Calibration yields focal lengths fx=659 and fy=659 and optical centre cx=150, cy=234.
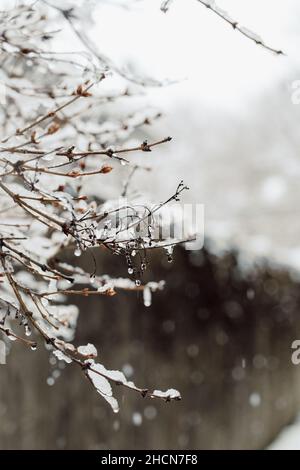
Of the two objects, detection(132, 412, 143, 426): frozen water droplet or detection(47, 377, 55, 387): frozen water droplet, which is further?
detection(132, 412, 143, 426): frozen water droplet

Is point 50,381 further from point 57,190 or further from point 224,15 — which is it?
point 224,15

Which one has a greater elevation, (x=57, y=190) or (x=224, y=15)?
(x=224, y=15)

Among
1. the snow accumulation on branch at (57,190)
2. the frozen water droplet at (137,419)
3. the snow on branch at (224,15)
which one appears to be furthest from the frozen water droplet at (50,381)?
the snow on branch at (224,15)

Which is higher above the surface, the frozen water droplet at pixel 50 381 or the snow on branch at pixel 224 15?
the snow on branch at pixel 224 15

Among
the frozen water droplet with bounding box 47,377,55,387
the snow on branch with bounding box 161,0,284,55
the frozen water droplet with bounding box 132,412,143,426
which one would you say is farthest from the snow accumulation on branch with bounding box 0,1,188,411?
the frozen water droplet with bounding box 132,412,143,426

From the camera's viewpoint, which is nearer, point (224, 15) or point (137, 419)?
point (224, 15)

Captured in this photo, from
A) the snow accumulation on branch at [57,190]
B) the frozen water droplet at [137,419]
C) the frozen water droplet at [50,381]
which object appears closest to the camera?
the snow accumulation on branch at [57,190]

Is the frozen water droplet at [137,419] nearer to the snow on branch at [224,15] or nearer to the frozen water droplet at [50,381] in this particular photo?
the frozen water droplet at [50,381]

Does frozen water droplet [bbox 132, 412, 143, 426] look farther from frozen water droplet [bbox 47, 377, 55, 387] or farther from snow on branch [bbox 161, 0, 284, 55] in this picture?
snow on branch [bbox 161, 0, 284, 55]

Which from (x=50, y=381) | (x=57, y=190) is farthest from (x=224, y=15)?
(x=50, y=381)

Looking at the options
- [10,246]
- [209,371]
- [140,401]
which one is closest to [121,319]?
[140,401]

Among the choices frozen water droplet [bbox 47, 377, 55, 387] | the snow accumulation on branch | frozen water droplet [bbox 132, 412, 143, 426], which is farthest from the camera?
frozen water droplet [bbox 132, 412, 143, 426]
